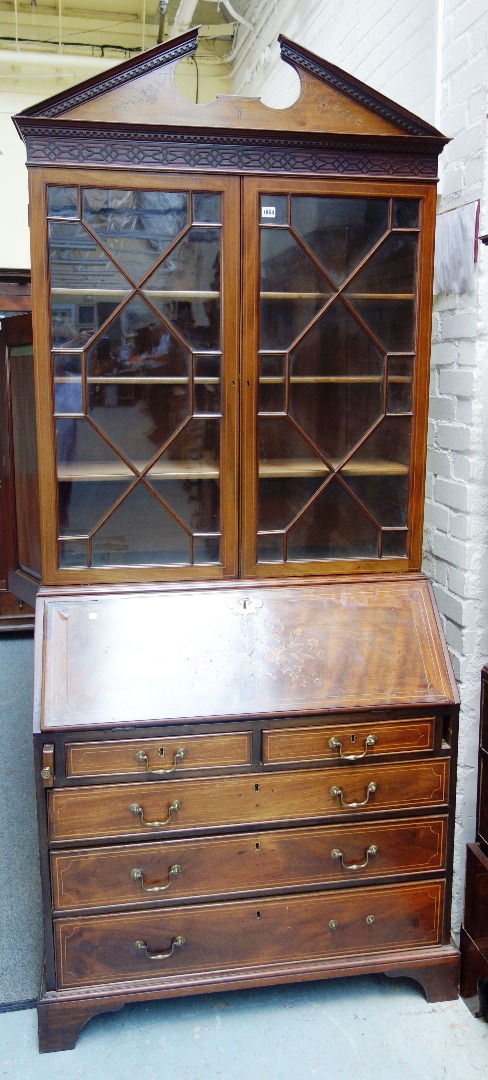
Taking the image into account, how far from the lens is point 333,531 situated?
2.17 m

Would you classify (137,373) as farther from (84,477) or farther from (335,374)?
(335,374)

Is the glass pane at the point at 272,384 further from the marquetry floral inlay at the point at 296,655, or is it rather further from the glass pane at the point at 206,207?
the marquetry floral inlay at the point at 296,655

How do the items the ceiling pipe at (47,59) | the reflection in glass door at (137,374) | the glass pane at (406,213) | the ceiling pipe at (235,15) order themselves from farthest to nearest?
the ceiling pipe at (47,59)
the ceiling pipe at (235,15)
the glass pane at (406,213)
the reflection in glass door at (137,374)

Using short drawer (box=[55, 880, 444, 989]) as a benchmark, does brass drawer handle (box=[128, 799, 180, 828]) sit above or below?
above

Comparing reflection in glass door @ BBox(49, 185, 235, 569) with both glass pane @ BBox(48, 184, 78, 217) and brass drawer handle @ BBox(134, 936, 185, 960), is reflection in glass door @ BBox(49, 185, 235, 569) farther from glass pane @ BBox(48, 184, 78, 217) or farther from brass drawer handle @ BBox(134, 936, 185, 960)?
brass drawer handle @ BBox(134, 936, 185, 960)

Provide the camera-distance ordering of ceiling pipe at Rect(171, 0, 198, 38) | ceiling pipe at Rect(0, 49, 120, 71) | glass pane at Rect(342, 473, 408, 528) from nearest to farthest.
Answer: glass pane at Rect(342, 473, 408, 528) → ceiling pipe at Rect(171, 0, 198, 38) → ceiling pipe at Rect(0, 49, 120, 71)

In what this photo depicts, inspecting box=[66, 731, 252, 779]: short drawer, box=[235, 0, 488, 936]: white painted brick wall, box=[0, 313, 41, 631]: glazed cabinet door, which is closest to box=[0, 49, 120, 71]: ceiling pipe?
box=[0, 313, 41, 631]: glazed cabinet door

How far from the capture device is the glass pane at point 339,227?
203 cm

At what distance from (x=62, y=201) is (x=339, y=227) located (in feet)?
2.13

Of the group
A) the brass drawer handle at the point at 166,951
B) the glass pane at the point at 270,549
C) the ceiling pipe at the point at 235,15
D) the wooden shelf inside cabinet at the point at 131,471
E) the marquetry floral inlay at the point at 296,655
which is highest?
the ceiling pipe at the point at 235,15

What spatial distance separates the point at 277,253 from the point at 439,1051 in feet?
6.15

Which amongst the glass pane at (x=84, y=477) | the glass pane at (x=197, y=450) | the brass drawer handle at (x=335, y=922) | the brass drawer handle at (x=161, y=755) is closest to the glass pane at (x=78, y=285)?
the glass pane at (x=84, y=477)

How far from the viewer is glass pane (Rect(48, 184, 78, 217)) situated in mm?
1903

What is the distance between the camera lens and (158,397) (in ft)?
6.75
